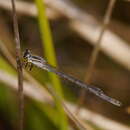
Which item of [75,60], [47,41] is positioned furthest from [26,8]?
[47,41]

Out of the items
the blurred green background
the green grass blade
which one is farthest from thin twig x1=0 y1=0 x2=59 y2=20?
the green grass blade

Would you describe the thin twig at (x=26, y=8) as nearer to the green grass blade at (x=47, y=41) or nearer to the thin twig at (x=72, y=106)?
the thin twig at (x=72, y=106)

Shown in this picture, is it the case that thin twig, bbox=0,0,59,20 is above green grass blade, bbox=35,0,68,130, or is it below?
above

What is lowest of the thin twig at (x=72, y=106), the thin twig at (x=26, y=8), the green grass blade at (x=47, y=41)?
the green grass blade at (x=47, y=41)

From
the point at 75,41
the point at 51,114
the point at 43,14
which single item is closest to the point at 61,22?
the point at 75,41

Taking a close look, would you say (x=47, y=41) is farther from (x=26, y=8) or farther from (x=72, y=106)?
(x=26, y=8)

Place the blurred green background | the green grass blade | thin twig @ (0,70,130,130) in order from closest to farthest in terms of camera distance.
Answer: the green grass blade, thin twig @ (0,70,130,130), the blurred green background

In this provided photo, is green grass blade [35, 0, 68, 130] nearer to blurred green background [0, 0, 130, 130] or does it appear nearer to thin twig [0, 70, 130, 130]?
thin twig [0, 70, 130, 130]

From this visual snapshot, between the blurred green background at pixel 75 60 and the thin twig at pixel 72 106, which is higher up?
the blurred green background at pixel 75 60

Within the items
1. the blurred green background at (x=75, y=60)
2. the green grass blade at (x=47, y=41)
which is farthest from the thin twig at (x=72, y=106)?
the green grass blade at (x=47, y=41)

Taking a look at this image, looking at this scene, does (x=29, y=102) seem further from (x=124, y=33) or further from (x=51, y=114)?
(x=124, y=33)

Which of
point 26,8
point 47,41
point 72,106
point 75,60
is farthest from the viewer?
point 75,60
